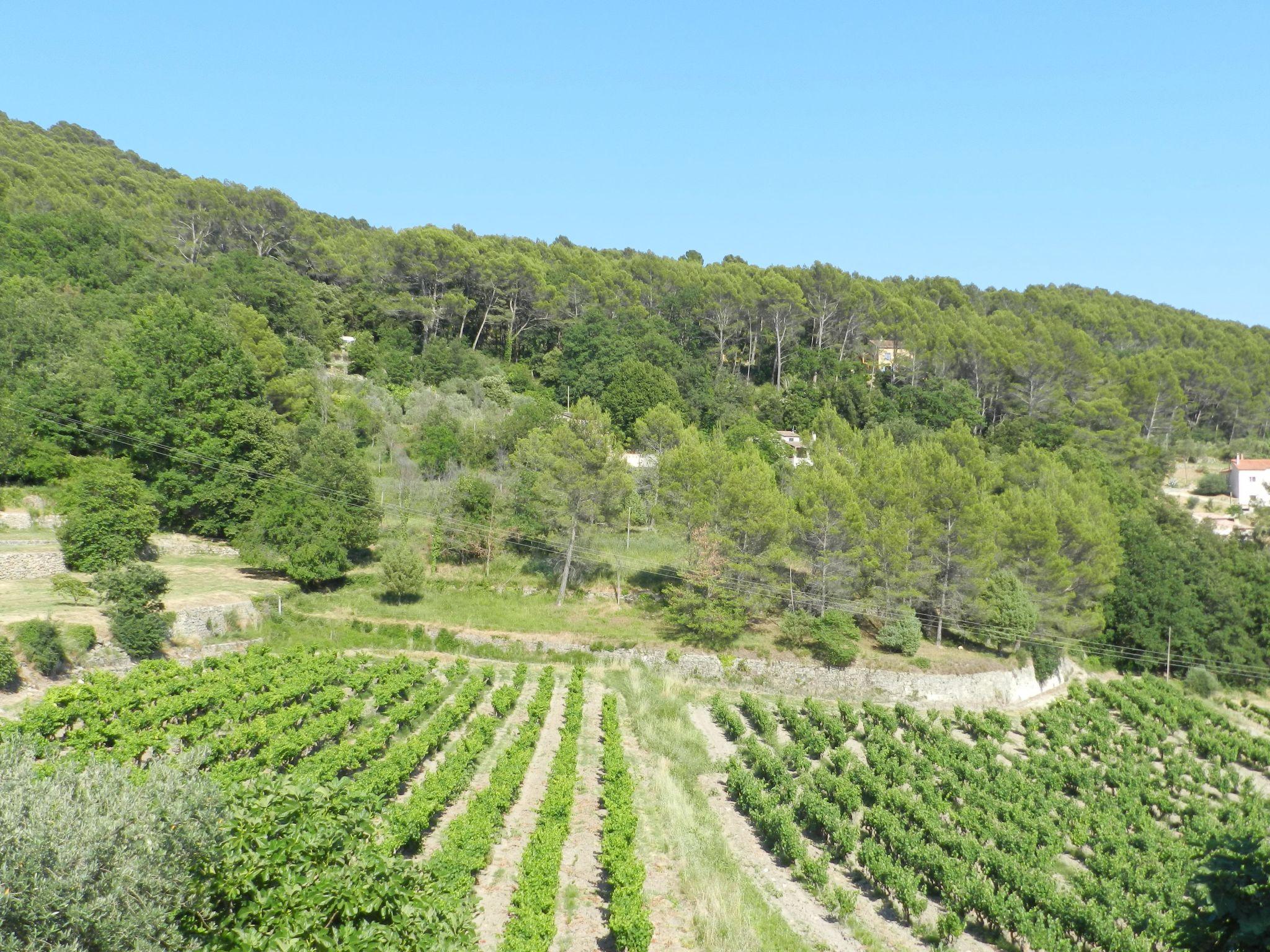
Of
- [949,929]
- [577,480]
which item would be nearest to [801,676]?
[577,480]

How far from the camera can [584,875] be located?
14586 mm

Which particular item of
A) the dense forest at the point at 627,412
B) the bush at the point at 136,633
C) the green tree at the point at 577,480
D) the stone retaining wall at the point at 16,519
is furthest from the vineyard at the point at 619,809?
the stone retaining wall at the point at 16,519

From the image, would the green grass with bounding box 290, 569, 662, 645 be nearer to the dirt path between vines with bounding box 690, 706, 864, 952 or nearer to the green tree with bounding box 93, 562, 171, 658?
the green tree with bounding box 93, 562, 171, 658

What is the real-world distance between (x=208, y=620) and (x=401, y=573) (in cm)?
727

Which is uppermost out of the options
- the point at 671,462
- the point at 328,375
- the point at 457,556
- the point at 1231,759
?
the point at 328,375

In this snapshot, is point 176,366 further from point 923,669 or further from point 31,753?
point 923,669

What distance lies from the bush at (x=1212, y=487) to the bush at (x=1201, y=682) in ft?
109

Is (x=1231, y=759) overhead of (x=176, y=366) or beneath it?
beneath

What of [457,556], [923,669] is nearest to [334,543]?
[457,556]

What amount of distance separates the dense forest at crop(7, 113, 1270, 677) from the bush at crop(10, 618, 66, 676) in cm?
822

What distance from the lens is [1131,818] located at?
66.2 feet

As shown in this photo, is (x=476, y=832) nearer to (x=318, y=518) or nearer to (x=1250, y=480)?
(x=318, y=518)

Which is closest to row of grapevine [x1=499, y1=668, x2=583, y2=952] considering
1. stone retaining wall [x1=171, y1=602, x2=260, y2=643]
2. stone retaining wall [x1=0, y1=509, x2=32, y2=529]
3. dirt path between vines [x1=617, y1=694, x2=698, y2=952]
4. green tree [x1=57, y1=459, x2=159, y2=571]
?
dirt path between vines [x1=617, y1=694, x2=698, y2=952]

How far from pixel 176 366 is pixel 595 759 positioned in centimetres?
2729
